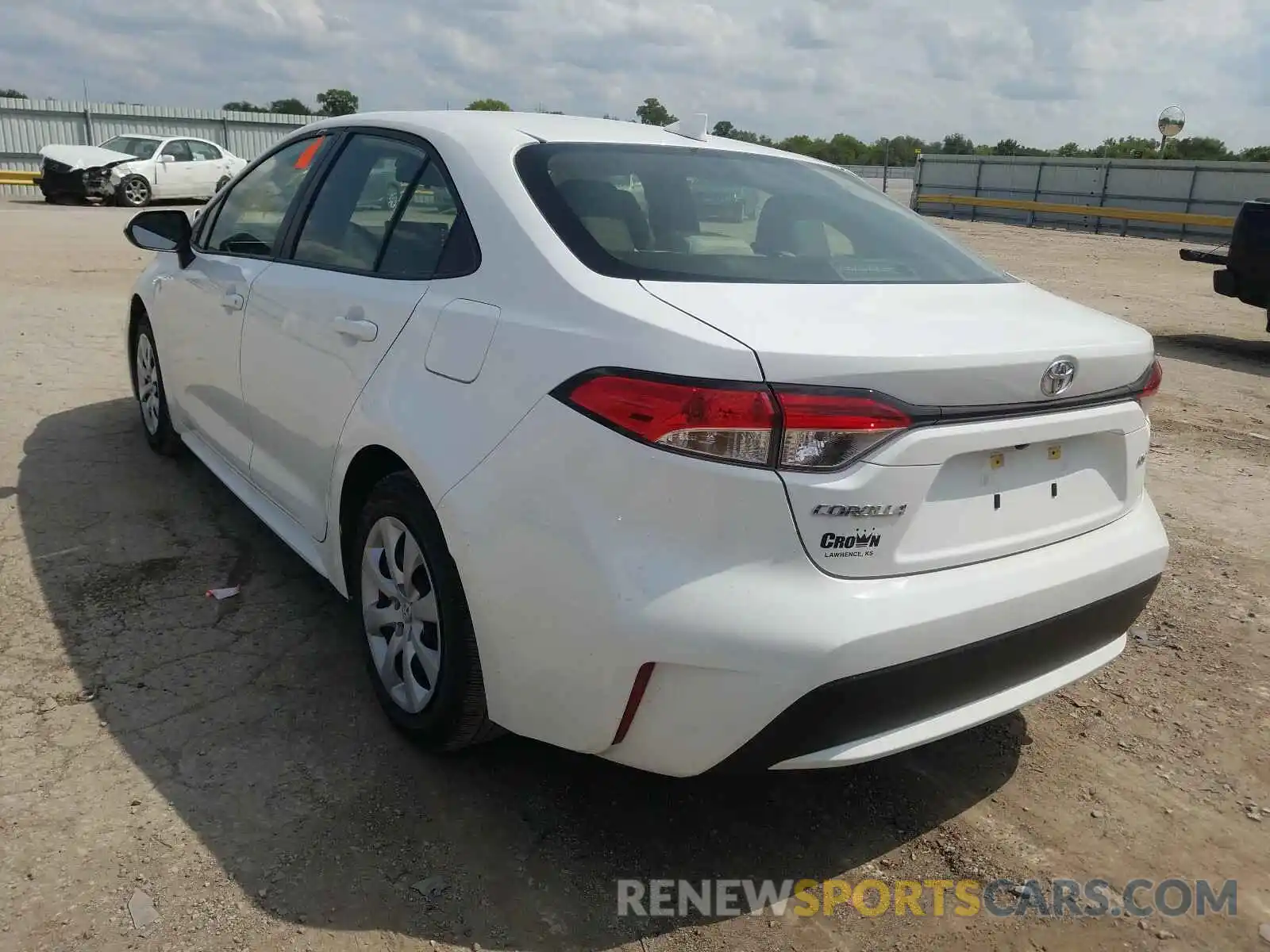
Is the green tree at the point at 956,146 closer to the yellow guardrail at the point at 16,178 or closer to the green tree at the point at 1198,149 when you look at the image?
the green tree at the point at 1198,149

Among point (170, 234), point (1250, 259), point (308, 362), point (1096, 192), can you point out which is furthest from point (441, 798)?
point (1096, 192)

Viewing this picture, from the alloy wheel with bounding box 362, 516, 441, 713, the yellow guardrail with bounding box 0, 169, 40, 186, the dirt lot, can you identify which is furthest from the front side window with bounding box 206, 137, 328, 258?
the yellow guardrail with bounding box 0, 169, 40, 186

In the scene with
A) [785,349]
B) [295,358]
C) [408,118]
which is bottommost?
[295,358]

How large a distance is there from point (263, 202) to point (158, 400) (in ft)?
5.09

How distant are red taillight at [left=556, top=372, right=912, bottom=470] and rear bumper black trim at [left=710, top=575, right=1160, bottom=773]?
0.47 metres

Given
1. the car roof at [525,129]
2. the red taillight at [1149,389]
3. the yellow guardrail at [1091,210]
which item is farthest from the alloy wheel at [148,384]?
the yellow guardrail at [1091,210]

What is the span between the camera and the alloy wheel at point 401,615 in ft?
9.02

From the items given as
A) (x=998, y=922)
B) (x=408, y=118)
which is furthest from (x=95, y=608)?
(x=998, y=922)

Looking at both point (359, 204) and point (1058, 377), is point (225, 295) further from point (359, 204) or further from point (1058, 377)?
point (1058, 377)

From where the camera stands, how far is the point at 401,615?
9.43ft

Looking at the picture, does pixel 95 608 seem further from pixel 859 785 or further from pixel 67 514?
pixel 859 785

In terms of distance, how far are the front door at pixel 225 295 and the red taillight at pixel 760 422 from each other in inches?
85.3

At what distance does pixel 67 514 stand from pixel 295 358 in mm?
1926

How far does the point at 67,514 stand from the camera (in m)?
4.53
